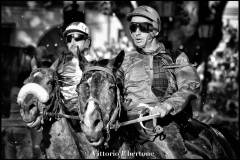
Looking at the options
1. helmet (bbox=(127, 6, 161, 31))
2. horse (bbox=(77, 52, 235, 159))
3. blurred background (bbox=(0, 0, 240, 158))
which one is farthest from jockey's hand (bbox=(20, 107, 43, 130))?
blurred background (bbox=(0, 0, 240, 158))

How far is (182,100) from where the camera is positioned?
5371 millimetres

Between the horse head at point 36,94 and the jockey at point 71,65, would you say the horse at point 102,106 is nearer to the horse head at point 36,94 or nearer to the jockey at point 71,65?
the horse head at point 36,94

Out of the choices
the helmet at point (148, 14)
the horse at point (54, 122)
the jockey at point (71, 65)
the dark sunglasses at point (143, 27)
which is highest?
the helmet at point (148, 14)

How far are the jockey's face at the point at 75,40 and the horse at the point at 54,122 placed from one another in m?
0.93

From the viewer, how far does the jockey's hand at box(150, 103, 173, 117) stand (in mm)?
5172

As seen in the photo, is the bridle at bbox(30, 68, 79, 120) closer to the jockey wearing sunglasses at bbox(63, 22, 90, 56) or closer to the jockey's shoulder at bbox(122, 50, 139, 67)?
the jockey's shoulder at bbox(122, 50, 139, 67)

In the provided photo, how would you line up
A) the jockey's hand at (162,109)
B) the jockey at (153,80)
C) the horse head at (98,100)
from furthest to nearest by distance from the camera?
the jockey at (153,80) → the jockey's hand at (162,109) → the horse head at (98,100)

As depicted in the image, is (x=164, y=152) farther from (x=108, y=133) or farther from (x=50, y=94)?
(x=50, y=94)

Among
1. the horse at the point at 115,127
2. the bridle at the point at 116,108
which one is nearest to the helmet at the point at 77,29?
the horse at the point at 115,127

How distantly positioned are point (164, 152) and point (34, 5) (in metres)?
21.8

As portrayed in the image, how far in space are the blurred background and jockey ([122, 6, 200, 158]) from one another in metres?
1.95

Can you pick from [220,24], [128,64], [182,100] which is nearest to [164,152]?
[182,100]

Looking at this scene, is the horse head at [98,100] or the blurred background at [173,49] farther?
the blurred background at [173,49]

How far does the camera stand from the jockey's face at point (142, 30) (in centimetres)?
602
